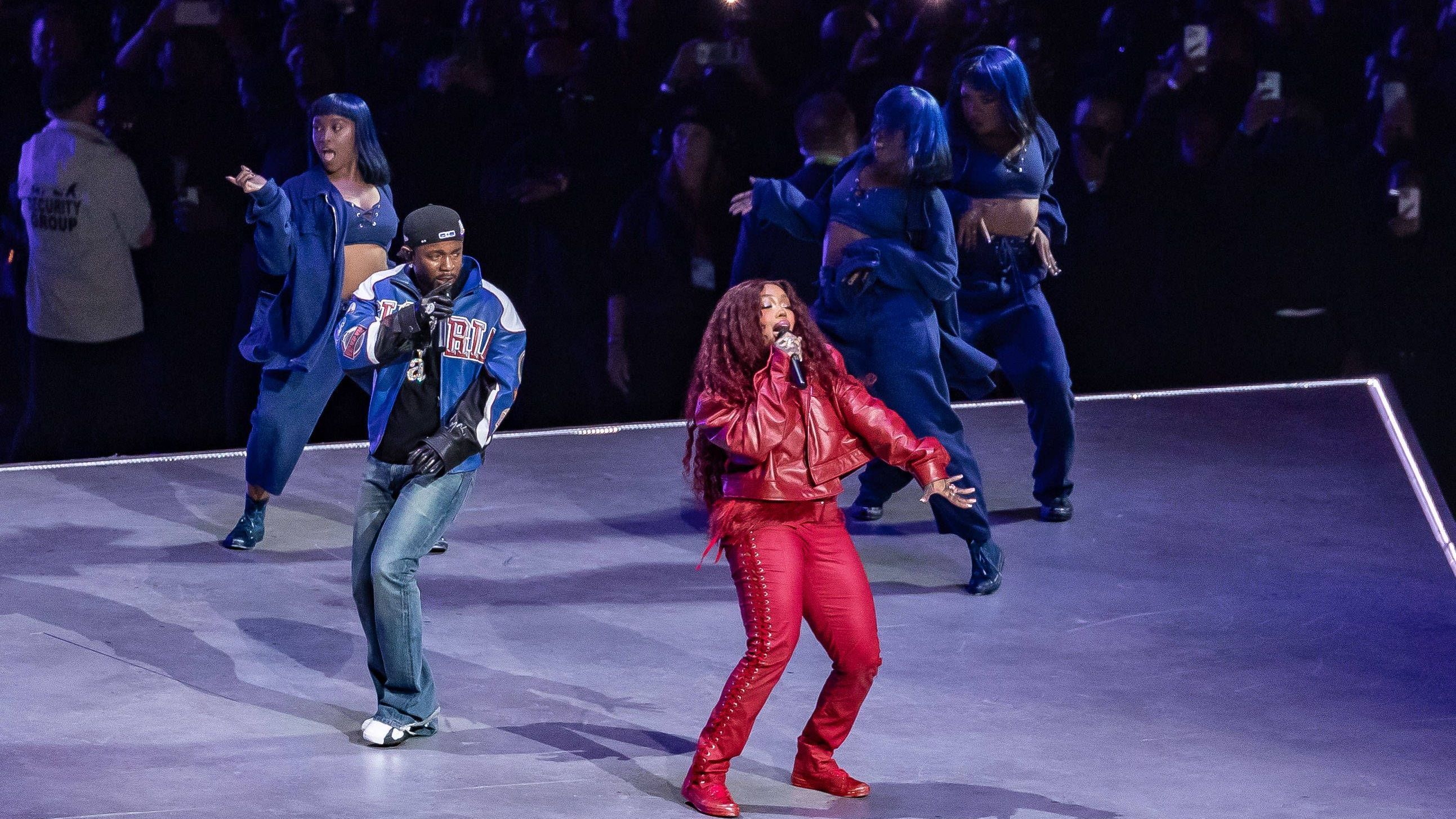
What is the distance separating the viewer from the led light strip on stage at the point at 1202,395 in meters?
7.17

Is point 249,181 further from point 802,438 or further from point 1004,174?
point 1004,174

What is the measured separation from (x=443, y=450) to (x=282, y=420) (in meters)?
2.04

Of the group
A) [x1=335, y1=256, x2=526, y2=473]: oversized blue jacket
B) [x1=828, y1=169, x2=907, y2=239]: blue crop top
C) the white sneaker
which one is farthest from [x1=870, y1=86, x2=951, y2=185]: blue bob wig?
the white sneaker

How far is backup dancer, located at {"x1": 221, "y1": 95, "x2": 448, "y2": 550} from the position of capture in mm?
6520

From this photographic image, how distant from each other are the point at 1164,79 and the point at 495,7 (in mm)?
3364

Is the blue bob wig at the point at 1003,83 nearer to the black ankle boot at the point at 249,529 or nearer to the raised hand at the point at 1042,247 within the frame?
the raised hand at the point at 1042,247

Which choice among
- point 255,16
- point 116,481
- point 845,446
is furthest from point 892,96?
point 116,481

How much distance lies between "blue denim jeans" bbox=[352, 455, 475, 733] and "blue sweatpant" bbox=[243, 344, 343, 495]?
1.79 metres

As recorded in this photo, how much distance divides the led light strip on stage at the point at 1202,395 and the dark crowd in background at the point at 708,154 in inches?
4.9

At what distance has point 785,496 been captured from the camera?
174 inches

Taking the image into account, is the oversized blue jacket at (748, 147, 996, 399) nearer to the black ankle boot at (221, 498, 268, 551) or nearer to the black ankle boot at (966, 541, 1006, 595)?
the black ankle boot at (966, 541, 1006, 595)

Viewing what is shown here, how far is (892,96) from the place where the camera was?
20.2 ft

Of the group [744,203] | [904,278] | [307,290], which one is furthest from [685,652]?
[307,290]

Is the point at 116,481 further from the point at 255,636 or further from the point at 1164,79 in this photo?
the point at 1164,79
